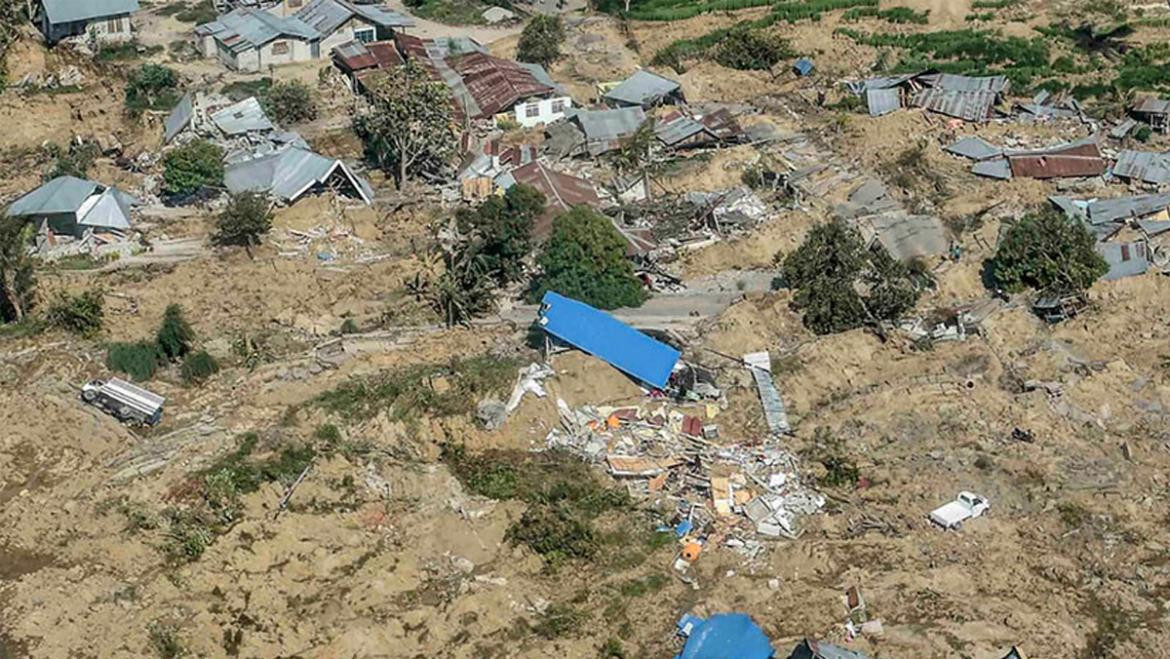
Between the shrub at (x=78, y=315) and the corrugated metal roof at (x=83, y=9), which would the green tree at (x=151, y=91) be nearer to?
the corrugated metal roof at (x=83, y=9)

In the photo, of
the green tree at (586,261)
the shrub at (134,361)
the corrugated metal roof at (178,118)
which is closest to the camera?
the shrub at (134,361)

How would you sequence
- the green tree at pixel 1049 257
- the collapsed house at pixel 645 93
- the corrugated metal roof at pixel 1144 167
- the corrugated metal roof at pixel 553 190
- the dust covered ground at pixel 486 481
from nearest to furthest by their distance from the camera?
1. the dust covered ground at pixel 486 481
2. the green tree at pixel 1049 257
3. the corrugated metal roof at pixel 553 190
4. the corrugated metal roof at pixel 1144 167
5. the collapsed house at pixel 645 93

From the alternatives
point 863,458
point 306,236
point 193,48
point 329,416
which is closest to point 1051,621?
point 863,458

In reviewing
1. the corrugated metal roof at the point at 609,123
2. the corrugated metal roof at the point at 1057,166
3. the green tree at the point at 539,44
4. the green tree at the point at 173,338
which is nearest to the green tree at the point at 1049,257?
the corrugated metal roof at the point at 1057,166

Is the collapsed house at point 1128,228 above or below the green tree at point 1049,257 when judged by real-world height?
below

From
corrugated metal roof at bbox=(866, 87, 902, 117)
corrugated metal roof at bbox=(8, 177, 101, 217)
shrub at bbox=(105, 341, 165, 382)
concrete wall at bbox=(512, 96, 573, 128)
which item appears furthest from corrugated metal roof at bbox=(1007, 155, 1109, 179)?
corrugated metal roof at bbox=(8, 177, 101, 217)

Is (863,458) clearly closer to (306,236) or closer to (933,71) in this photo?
(306,236)

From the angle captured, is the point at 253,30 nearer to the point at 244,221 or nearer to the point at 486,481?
the point at 244,221
